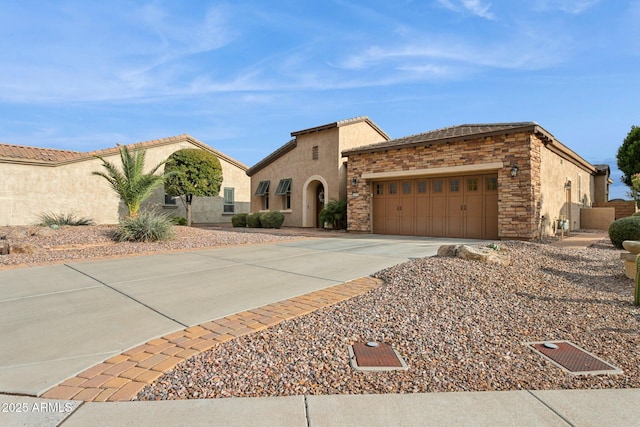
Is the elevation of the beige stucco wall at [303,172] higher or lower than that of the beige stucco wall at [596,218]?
higher

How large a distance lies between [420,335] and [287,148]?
17842 mm

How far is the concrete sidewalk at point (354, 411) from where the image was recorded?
6.66ft

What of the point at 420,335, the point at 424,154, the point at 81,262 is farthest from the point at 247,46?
the point at 420,335

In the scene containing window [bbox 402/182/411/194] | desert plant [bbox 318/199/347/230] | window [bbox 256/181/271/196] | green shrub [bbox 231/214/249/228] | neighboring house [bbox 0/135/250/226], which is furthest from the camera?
window [bbox 256/181/271/196]

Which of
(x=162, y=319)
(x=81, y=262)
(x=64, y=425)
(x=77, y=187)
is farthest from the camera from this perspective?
(x=77, y=187)

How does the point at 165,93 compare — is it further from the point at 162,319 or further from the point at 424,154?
the point at 162,319

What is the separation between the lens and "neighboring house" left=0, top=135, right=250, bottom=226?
17.1 meters

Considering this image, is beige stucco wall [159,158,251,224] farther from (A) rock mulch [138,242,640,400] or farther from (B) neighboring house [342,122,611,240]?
(A) rock mulch [138,242,640,400]

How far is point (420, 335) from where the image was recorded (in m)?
3.33

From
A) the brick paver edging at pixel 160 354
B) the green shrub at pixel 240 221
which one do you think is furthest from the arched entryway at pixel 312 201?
the brick paver edging at pixel 160 354

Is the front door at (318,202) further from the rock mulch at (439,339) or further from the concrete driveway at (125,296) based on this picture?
the rock mulch at (439,339)

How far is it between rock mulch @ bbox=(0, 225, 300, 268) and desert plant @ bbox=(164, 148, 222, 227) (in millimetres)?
8484

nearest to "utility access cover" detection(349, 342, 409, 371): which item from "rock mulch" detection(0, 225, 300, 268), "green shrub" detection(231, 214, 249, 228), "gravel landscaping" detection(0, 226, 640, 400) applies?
"gravel landscaping" detection(0, 226, 640, 400)

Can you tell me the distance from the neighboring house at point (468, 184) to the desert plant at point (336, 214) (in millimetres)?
1135
